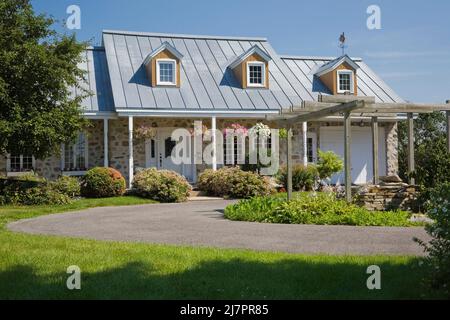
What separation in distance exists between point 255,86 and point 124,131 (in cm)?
592

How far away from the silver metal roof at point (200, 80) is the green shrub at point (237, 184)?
292cm

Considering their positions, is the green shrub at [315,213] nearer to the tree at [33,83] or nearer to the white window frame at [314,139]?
the tree at [33,83]

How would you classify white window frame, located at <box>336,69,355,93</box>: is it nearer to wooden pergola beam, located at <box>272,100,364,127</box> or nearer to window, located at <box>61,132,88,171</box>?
wooden pergola beam, located at <box>272,100,364,127</box>

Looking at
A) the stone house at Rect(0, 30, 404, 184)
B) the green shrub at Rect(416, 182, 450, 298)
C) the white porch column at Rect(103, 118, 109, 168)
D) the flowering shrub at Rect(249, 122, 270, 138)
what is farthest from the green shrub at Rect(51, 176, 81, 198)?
the green shrub at Rect(416, 182, 450, 298)

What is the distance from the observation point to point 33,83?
48.0 feet

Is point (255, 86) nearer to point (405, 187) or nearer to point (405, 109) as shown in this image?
point (405, 109)

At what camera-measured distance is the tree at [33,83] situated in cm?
1405

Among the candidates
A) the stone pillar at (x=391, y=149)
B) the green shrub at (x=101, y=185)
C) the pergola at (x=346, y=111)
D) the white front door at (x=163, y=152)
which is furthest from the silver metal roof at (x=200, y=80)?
the pergola at (x=346, y=111)

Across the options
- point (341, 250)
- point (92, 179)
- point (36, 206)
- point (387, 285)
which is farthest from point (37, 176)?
point (387, 285)

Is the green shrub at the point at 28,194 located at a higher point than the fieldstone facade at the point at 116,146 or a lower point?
lower

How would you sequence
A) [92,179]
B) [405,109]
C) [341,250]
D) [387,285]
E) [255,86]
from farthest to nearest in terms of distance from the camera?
[255,86]
[92,179]
[405,109]
[341,250]
[387,285]

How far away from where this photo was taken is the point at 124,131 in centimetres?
1948

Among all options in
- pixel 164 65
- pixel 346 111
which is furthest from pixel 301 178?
pixel 346 111

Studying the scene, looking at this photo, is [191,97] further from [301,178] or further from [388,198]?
[388,198]
